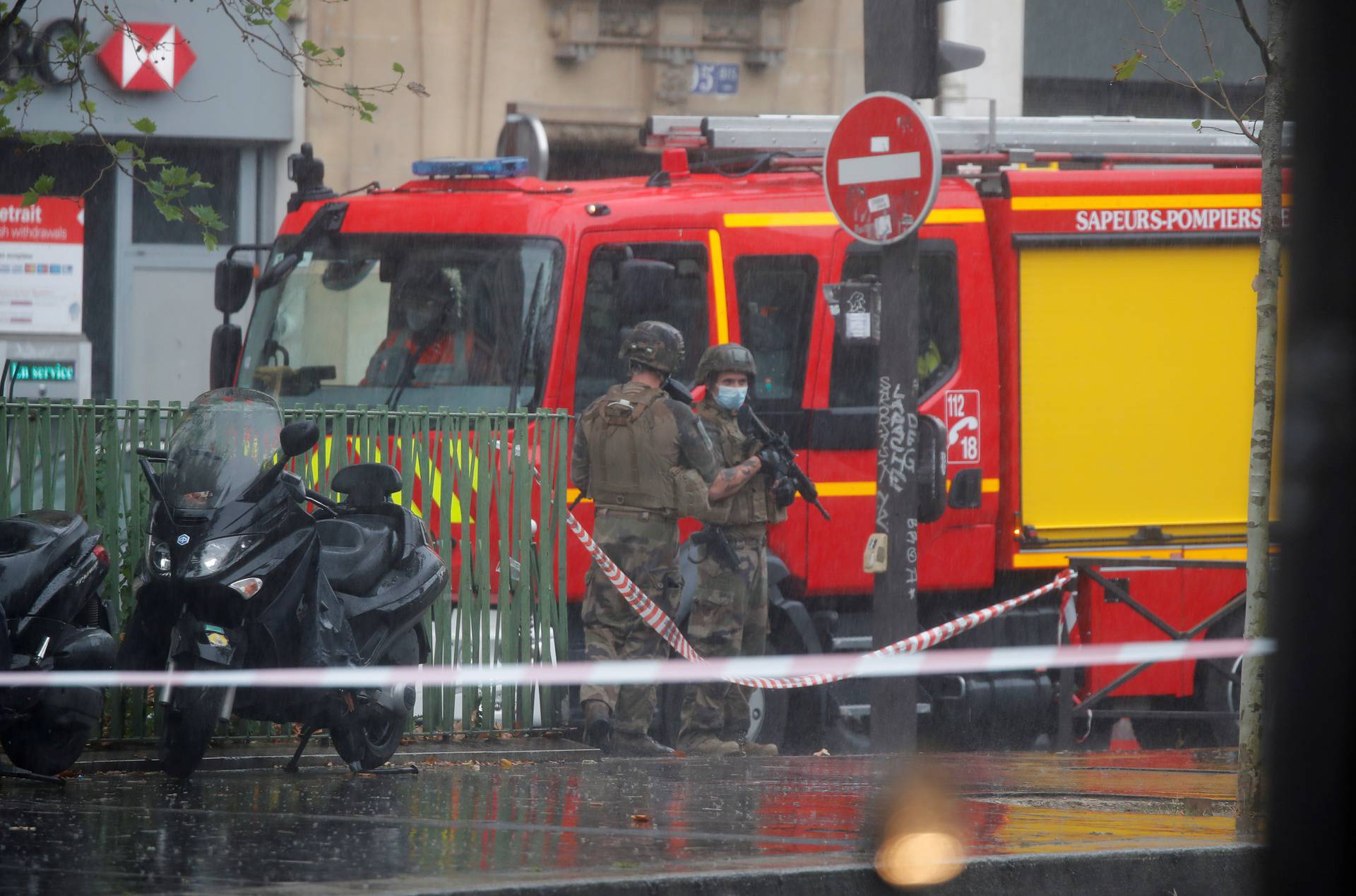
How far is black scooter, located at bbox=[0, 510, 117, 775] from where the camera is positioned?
19.7 ft

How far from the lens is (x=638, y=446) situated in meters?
8.41

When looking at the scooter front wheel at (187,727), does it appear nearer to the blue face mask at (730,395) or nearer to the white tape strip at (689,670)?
the white tape strip at (689,670)

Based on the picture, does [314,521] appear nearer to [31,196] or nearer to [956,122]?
[31,196]

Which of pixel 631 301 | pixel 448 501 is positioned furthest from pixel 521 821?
pixel 631 301

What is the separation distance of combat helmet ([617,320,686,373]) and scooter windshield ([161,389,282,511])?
7.31 ft

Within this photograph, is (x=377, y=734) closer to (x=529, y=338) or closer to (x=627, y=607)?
(x=627, y=607)

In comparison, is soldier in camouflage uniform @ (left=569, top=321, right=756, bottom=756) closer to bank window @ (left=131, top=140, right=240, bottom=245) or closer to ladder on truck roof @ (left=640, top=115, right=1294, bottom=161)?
ladder on truck roof @ (left=640, top=115, right=1294, bottom=161)

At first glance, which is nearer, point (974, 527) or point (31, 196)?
point (31, 196)

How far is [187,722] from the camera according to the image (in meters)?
6.27

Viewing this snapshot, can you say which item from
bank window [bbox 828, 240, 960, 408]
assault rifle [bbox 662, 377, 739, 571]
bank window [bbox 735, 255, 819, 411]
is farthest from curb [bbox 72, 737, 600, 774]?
bank window [bbox 828, 240, 960, 408]

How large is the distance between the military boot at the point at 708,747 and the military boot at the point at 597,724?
1.48 ft

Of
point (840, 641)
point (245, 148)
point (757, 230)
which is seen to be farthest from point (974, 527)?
point (245, 148)

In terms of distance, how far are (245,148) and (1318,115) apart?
12.7 m

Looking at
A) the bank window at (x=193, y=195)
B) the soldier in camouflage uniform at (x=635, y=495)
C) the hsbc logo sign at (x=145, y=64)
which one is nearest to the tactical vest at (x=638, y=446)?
the soldier in camouflage uniform at (x=635, y=495)
